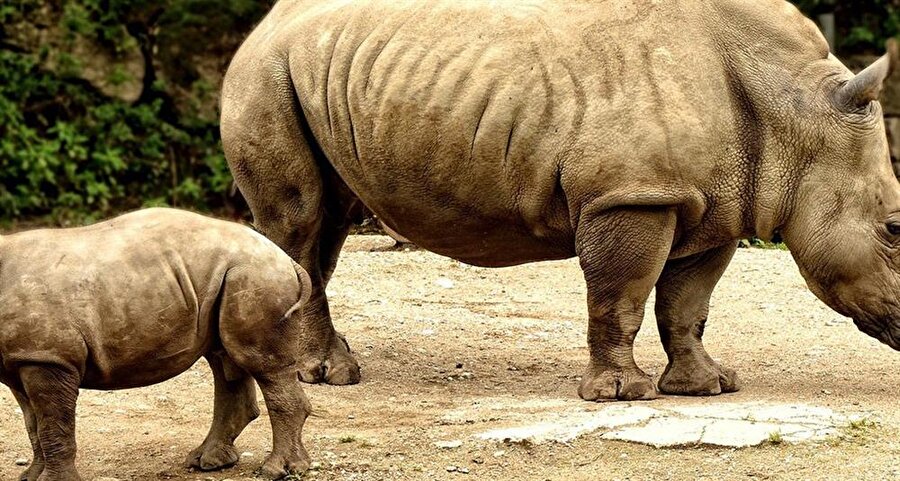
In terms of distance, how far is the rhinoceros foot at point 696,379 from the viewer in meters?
7.67

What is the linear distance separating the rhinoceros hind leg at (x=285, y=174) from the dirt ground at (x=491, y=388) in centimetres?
28

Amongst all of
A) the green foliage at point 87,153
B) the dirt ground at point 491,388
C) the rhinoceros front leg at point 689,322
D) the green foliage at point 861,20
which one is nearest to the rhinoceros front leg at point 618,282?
the dirt ground at point 491,388

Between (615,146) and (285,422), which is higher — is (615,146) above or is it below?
above

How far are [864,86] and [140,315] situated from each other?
3.38m

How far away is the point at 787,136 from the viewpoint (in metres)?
7.29

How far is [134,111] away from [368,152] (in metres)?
6.84

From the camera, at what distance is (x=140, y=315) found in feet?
18.7

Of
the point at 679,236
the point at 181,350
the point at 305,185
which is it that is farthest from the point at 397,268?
the point at 181,350

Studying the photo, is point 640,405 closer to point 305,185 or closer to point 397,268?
point 305,185

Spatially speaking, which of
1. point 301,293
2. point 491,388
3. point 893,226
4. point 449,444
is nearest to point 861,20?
point 893,226

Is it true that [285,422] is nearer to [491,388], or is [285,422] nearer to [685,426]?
[685,426]

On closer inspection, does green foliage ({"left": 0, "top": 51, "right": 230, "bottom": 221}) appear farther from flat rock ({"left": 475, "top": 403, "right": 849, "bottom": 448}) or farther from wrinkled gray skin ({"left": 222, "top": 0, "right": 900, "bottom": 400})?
flat rock ({"left": 475, "top": 403, "right": 849, "bottom": 448})

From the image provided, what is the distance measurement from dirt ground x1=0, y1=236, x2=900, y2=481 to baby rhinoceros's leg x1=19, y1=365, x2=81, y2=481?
19.0 inches

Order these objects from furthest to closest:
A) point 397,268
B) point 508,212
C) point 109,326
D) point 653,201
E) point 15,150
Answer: point 15,150, point 397,268, point 508,212, point 653,201, point 109,326
